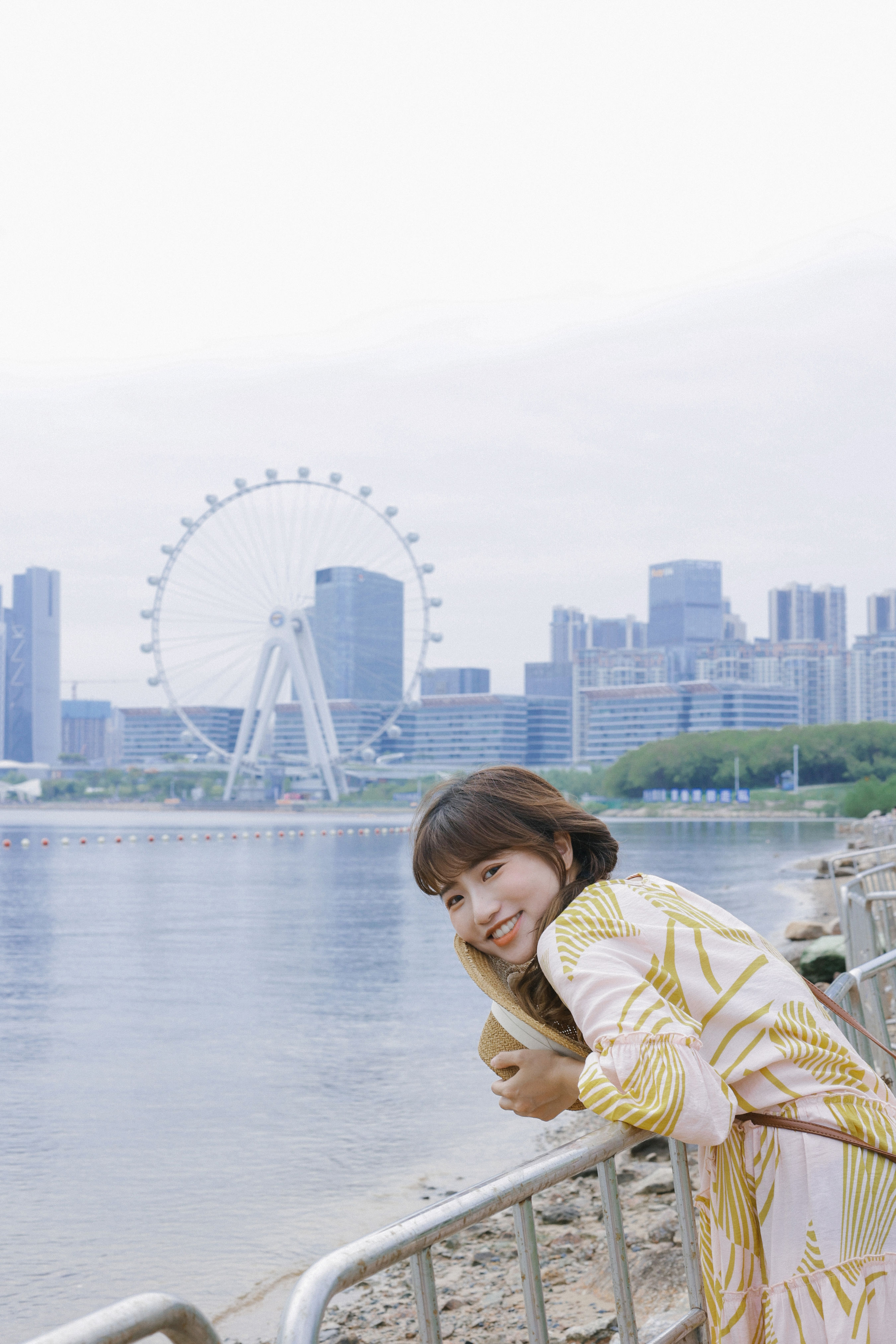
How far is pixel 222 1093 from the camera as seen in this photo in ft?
25.0

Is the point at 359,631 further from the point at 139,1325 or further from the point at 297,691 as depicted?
the point at 139,1325

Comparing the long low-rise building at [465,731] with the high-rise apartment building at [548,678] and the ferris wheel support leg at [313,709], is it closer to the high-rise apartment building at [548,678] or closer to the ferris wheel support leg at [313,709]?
the ferris wheel support leg at [313,709]

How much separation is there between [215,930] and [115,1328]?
16.0 meters

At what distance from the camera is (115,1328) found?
0.94 meters

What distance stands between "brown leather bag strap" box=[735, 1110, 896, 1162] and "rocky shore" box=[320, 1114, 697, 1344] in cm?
195

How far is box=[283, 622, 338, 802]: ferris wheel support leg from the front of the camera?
51938 millimetres

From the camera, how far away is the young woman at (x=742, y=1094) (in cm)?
131

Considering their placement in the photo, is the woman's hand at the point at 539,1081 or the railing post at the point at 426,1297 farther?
the woman's hand at the point at 539,1081

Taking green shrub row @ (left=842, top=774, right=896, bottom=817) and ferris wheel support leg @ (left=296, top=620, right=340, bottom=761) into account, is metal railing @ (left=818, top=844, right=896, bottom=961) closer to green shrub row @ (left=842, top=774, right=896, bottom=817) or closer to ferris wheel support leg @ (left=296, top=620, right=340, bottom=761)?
green shrub row @ (left=842, top=774, right=896, bottom=817)

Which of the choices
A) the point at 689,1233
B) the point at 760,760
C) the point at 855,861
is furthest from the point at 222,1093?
the point at 760,760

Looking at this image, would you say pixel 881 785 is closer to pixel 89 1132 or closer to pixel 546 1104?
pixel 89 1132

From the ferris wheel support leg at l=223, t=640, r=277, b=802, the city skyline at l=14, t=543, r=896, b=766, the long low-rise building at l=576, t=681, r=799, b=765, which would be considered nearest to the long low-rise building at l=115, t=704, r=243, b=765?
the city skyline at l=14, t=543, r=896, b=766

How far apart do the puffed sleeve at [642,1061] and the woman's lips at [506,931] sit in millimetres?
274

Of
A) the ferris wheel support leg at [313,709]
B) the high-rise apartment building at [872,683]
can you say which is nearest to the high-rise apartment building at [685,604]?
the high-rise apartment building at [872,683]
